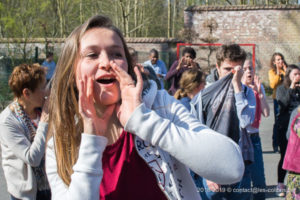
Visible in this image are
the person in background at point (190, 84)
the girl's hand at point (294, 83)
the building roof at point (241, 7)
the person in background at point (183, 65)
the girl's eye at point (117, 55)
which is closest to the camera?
the girl's eye at point (117, 55)

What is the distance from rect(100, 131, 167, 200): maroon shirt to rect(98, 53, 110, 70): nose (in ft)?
1.02

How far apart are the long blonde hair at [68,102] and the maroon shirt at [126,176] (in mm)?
170

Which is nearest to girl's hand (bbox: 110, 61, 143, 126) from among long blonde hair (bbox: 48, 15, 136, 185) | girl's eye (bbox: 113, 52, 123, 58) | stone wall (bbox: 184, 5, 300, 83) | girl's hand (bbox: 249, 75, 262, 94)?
girl's eye (bbox: 113, 52, 123, 58)

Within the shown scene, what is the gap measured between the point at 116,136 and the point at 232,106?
90.0 inches

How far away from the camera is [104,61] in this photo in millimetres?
1701

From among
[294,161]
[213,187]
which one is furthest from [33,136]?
[294,161]

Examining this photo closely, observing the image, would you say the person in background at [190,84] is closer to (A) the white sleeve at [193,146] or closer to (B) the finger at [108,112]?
(B) the finger at [108,112]

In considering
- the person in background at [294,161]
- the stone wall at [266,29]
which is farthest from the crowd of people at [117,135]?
the stone wall at [266,29]

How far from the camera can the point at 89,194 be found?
5.20ft

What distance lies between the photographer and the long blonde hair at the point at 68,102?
5.89 feet

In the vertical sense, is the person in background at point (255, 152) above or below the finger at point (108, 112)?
below

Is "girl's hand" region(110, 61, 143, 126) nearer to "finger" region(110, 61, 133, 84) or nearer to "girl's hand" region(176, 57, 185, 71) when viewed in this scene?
"finger" region(110, 61, 133, 84)

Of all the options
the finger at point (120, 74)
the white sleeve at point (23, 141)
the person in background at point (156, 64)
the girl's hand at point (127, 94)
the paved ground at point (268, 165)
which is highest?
the finger at point (120, 74)

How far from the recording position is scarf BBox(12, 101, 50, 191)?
326cm
